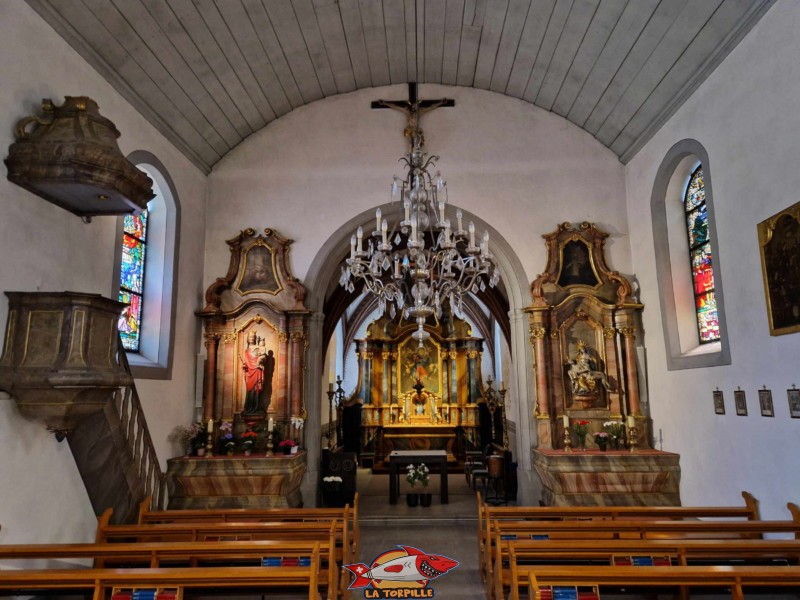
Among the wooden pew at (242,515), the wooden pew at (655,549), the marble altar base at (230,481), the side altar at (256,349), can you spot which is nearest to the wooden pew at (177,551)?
the wooden pew at (242,515)

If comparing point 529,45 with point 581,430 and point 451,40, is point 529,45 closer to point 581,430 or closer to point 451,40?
point 451,40

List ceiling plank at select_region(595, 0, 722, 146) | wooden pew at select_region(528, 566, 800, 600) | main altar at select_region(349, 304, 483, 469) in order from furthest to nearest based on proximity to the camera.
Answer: main altar at select_region(349, 304, 483, 469) → ceiling plank at select_region(595, 0, 722, 146) → wooden pew at select_region(528, 566, 800, 600)

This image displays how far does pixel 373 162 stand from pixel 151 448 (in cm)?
608

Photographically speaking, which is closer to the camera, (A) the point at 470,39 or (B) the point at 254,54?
(B) the point at 254,54

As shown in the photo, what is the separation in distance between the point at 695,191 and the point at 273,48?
672cm

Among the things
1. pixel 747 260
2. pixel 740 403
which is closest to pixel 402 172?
pixel 747 260

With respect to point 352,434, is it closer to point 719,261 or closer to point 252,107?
point 252,107

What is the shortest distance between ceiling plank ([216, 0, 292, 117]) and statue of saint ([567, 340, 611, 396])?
6786 millimetres

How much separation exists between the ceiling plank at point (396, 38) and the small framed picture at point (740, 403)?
691 centimetres

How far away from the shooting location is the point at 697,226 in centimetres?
823

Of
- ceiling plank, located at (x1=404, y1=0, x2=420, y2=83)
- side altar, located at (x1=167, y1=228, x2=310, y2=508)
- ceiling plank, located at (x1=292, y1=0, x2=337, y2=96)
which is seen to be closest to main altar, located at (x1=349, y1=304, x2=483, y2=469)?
side altar, located at (x1=167, y1=228, x2=310, y2=508)

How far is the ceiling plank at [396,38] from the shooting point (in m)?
8.18

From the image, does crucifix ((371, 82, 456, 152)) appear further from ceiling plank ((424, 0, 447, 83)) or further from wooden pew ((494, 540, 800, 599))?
wooden pew ((494, 540, 800, 599))

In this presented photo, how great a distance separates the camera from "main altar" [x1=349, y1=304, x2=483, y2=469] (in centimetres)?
1717
